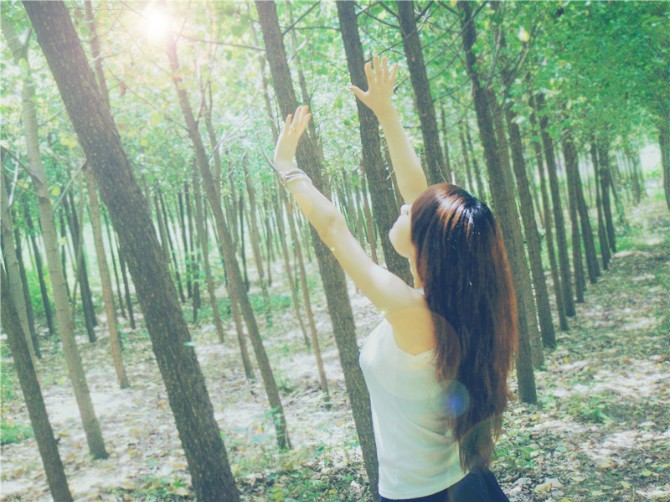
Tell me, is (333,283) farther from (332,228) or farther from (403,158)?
(332,228)

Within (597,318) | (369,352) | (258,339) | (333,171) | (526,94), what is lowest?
(597,318)

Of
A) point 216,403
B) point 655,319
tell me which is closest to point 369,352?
point 216,403

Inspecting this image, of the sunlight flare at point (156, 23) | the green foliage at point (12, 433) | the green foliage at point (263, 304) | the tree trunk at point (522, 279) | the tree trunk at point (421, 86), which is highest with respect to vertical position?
the sunlight flare at point (156, 23)

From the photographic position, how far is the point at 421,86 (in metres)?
5.78

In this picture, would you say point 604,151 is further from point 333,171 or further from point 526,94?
point 333,171

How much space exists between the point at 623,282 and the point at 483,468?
15.4 metres

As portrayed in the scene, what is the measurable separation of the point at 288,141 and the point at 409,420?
3.65 ft

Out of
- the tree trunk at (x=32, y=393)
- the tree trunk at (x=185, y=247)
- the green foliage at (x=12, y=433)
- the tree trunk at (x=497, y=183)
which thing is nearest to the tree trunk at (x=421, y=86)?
the tree trunk at (x=497, y=183)

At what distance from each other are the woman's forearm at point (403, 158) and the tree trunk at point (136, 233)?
6.65 ft

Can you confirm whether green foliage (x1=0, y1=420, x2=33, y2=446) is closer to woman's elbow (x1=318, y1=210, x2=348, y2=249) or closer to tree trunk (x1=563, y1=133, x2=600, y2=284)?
woman's elbow (x1=318, y1=210, x2=348, y2=249)

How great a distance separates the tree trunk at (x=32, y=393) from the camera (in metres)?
5.04

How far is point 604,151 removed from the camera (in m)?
17.5

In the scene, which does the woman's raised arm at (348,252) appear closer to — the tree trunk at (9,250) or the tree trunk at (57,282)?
the tree trunk at (9,250)

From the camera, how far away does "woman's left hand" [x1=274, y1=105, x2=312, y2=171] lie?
214 centimetres
